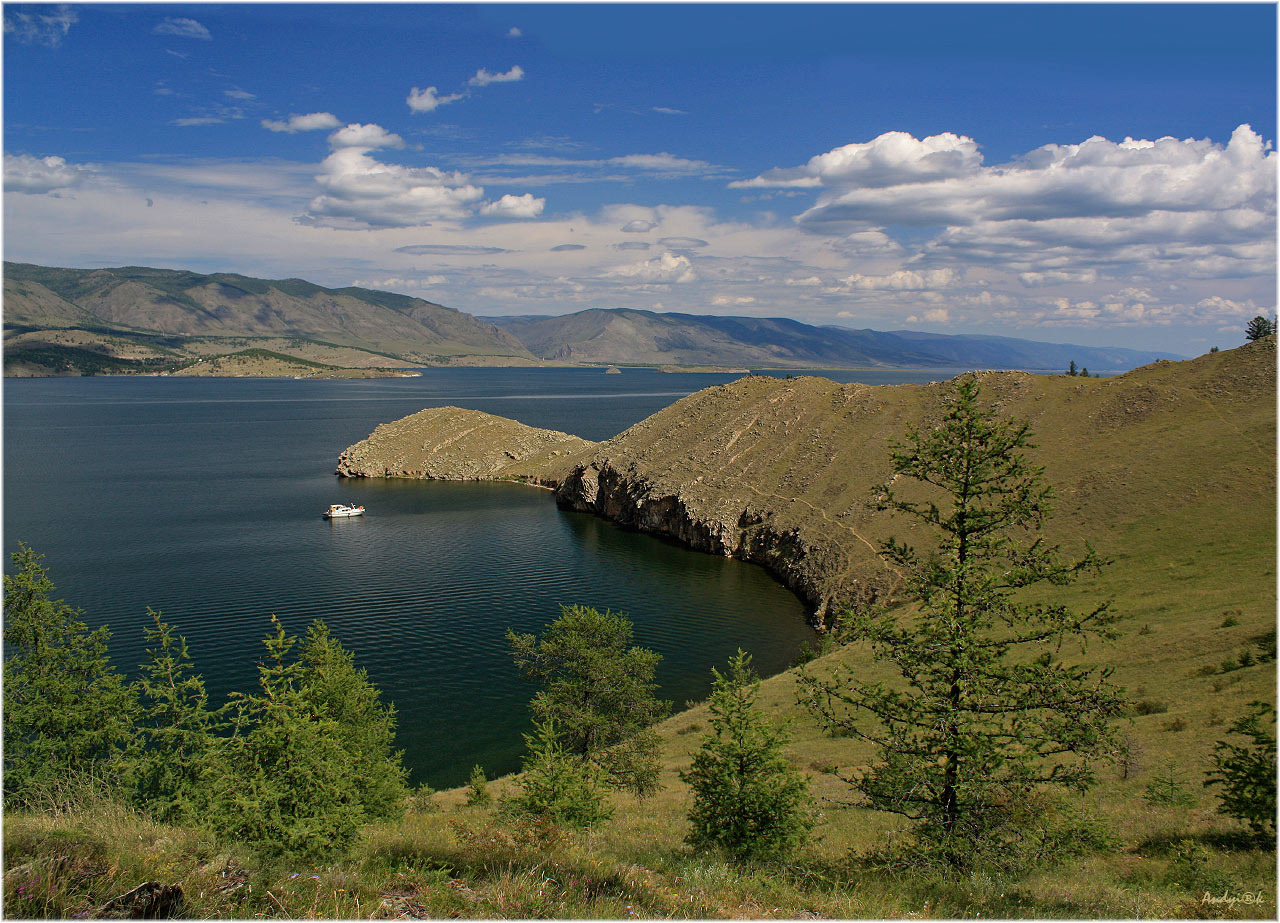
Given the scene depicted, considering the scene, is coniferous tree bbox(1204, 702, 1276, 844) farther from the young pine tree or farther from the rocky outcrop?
the rocky outcrop

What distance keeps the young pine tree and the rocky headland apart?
30156 millimetres

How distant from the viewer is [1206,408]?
6856 centimetres

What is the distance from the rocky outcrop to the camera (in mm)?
132000

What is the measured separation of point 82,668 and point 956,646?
2876 cm

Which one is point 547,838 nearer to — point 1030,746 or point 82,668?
point 1030,746

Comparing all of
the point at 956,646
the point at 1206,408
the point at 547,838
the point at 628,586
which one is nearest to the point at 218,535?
the point at 628,586

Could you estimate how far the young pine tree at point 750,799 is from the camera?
60.7 ft

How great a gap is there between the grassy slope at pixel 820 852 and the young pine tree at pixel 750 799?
89 centimetres

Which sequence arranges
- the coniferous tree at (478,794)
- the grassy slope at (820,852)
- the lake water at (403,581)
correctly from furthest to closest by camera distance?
the lake water at (403,581)
the coniferous tree at (478,794)
the grassy slope at (820,852)

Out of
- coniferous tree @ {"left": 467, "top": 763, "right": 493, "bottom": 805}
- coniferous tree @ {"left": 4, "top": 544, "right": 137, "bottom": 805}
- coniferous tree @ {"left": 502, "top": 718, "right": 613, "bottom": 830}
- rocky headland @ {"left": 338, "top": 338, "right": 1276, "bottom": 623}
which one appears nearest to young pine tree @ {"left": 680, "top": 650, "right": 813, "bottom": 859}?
coniferous tree @ {"left": 502, "top": 718, "right": 613, "bottom": 830}

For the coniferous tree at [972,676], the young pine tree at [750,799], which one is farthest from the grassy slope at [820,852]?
the coniferous tree at [972,676]

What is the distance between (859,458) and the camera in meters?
81.8

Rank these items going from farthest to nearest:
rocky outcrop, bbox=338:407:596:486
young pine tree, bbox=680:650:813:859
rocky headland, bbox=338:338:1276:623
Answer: rocky outcrop, bbox=338:407:596:486 → rocky headland, bbox=338:338:1276:623 → young pine tree, bbox=680:650:813:859

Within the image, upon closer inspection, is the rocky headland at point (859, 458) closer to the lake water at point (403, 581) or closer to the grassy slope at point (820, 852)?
the lake water at point (403, 581)
